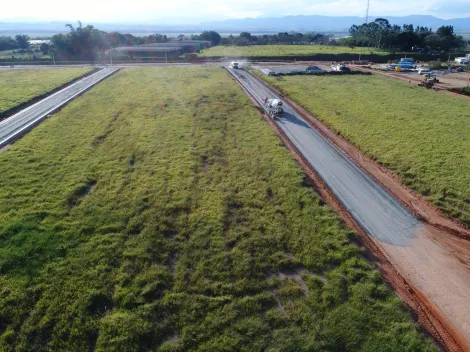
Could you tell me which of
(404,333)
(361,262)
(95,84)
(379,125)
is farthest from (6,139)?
(379,125)

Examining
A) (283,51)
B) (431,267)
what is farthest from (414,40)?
(431,267)

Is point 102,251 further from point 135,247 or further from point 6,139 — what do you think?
point 6,139

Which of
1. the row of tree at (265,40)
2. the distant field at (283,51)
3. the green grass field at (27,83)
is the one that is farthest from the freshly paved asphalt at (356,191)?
the row of tree at (265,40)

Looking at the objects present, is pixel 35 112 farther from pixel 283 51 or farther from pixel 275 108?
pixel 283 51

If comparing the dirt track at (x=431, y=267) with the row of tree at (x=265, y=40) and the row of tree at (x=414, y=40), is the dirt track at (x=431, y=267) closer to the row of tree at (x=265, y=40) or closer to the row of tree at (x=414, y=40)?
the row of tree at (x=414, y=40)

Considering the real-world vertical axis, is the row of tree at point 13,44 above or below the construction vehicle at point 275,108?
above

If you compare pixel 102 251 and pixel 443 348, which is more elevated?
pixel 102 251

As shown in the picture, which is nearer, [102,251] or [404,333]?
[404,333]
